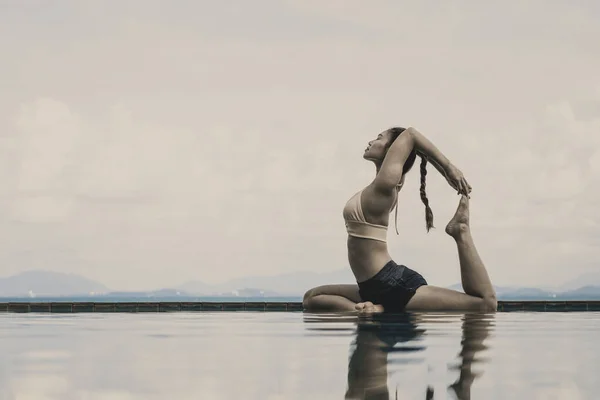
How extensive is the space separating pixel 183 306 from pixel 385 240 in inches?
226

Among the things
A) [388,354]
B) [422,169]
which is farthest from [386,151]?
[388,354]

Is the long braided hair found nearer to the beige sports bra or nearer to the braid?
the braid

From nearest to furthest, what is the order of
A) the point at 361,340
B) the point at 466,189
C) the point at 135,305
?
the point at 361,340 → the point at 466,189 → the point at 135,305

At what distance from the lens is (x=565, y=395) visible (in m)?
2.51

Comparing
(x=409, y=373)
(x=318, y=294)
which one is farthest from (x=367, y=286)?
(x=409, y=373)

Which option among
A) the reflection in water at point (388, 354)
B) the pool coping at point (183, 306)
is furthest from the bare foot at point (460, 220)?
the pool coping at point (183, 306)

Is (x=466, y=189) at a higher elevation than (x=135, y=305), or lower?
higher

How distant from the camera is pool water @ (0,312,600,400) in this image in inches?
102

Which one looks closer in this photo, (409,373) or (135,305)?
(409,373)

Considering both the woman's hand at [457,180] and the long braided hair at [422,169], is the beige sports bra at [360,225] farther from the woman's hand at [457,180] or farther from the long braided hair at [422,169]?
the woman's hand at [457,180]

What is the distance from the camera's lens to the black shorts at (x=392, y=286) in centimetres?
806

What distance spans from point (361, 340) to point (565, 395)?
6.27 feet

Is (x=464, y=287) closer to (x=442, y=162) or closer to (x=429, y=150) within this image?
(x=442, y=162)

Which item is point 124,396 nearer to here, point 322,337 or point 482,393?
point 482,393
